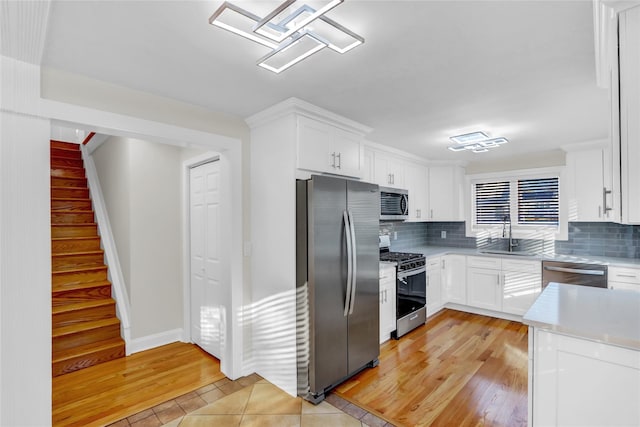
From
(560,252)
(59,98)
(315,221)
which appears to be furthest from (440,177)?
(59,98)

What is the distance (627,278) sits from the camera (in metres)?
3.50

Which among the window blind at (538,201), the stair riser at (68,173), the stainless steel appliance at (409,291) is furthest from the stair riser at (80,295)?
the window blind at (538,201)

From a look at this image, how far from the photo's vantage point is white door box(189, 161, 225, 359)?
11.0 ft

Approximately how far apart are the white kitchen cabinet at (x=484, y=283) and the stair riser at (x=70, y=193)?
567cm

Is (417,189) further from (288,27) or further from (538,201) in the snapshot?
(288,27)

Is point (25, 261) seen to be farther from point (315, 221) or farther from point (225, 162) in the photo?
point (315, 221)

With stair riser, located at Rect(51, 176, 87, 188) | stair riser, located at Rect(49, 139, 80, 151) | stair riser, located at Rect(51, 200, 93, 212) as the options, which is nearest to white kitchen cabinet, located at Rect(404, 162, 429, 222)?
stair riser, located at Rect(51, 200, 93, 212)

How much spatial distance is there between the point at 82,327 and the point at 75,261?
36.1 inches

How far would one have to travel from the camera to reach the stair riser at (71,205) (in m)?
4.22

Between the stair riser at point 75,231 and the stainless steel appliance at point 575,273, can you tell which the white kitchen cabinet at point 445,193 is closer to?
the stainless steel appliance at point 575,273

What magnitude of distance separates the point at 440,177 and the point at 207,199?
12.1 ft

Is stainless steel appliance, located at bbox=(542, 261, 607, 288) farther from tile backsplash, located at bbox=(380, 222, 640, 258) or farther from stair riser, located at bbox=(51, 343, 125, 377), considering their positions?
stair riser, located at bbox=(51, 343, 125, 377)

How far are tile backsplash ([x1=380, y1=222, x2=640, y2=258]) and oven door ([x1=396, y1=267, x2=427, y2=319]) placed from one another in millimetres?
886

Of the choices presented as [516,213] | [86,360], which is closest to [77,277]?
[86,360]
